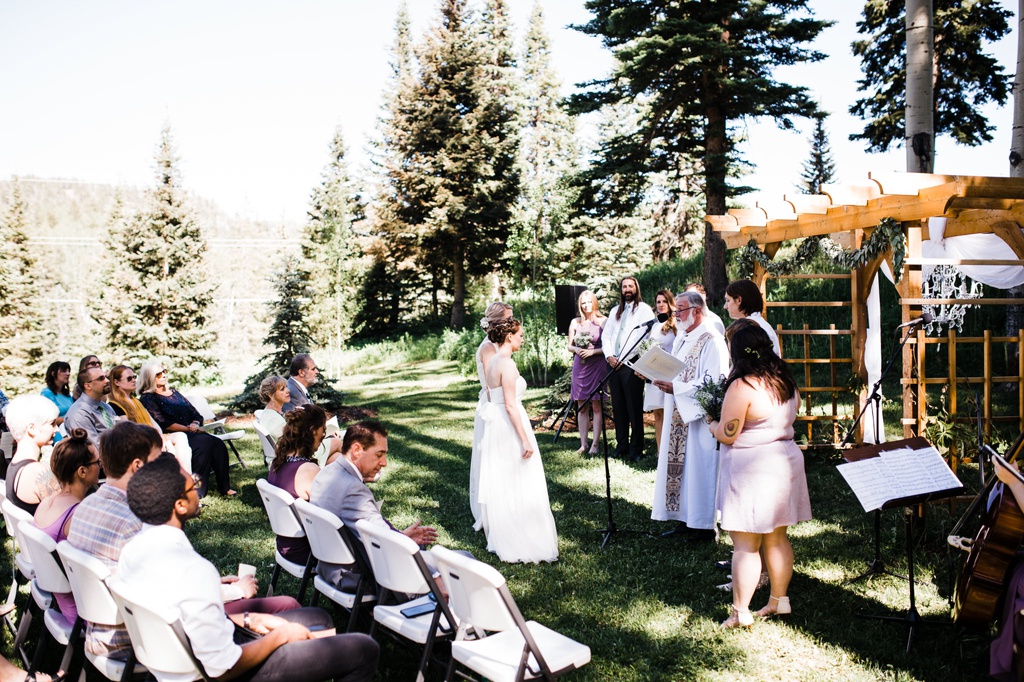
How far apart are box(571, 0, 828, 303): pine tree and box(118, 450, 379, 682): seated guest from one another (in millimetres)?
13996

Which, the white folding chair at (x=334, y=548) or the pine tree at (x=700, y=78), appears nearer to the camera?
the white folding chair at (x=334, y=548)

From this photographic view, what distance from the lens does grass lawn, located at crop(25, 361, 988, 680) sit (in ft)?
12.9

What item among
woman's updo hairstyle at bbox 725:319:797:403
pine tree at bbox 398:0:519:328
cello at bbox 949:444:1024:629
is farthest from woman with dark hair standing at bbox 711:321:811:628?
pine tree at bbox 398:0:519:328

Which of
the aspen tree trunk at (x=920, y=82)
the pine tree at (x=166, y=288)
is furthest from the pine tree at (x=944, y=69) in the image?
the pine tree at (x=166, y=288)

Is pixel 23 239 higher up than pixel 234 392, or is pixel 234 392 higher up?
pixel 23 239

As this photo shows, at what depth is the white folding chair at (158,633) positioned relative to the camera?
267 centimetres

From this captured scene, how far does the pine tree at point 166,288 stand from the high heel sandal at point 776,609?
25.0 meters

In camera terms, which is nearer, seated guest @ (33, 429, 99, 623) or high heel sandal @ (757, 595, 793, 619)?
seated guest @ (33, 429, 99, 623)

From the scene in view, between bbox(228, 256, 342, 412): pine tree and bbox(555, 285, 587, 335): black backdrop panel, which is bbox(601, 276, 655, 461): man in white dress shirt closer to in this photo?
bbox(555, 285, 587, 335): black backdrop panel

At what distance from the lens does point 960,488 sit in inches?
154

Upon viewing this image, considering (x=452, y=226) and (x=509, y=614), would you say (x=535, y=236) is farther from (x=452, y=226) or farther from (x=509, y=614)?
(x=509, y=614)

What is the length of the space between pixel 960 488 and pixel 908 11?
7.21 meters

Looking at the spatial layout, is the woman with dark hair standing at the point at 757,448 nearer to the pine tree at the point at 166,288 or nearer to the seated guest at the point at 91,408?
the seated guest at the point at 91,408

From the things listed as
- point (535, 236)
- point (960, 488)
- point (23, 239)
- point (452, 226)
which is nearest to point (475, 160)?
point (452, 226)
